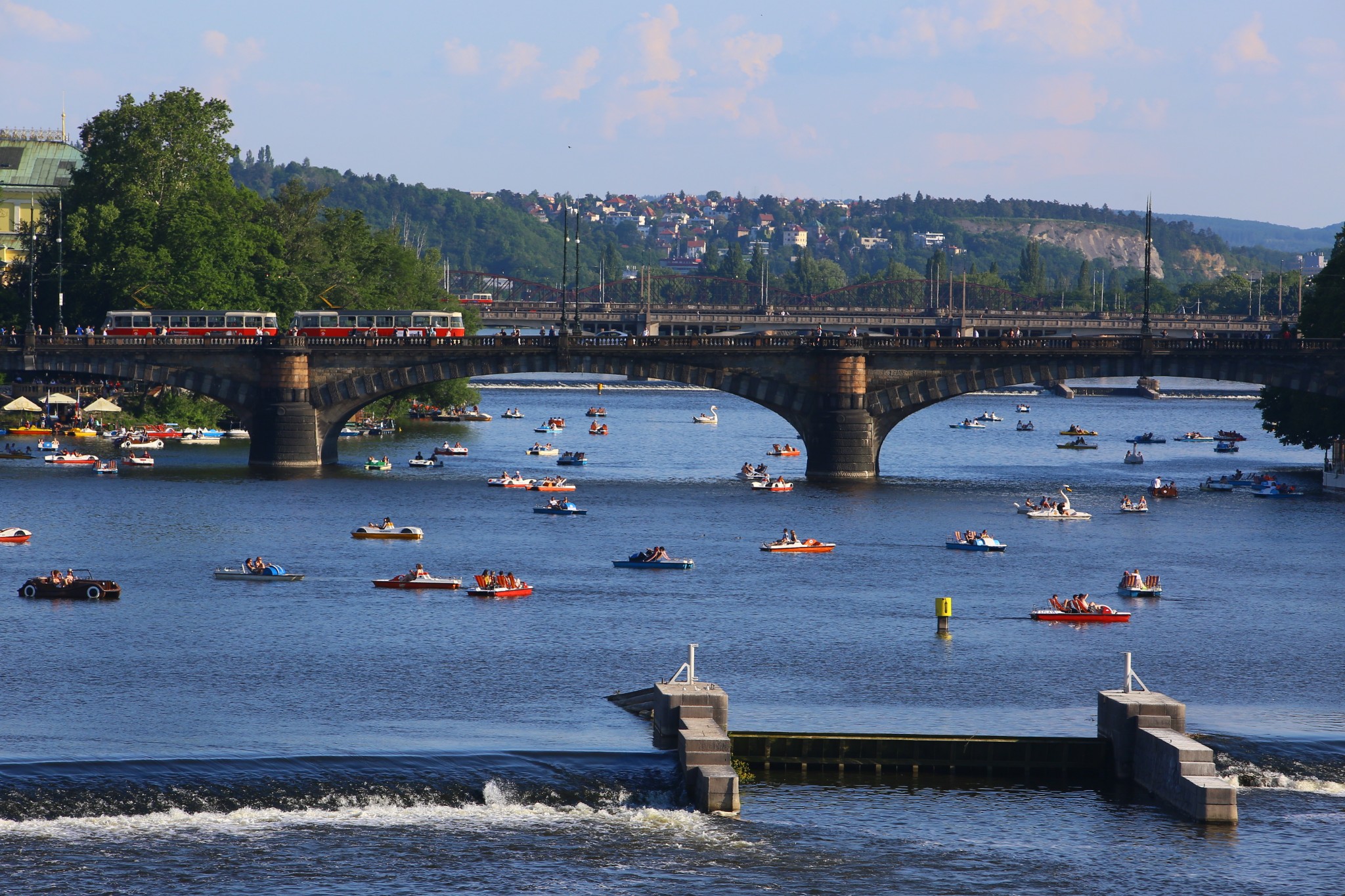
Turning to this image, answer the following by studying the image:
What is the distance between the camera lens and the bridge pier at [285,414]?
14050cm

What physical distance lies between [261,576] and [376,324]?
68.4 metres

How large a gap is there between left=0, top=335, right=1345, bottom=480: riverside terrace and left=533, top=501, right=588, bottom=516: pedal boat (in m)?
17.9

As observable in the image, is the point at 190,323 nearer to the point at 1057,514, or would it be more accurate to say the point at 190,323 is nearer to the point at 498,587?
the point at 498,587

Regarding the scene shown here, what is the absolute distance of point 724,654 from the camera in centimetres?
7550

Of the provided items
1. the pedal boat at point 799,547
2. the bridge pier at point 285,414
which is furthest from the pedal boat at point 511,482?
the pedal boat at point 799,547

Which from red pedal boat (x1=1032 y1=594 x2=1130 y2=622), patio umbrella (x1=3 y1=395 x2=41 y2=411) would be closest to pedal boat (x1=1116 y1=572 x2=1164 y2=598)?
red pedal boat (x1=1032 y1=594 x2=1130 y2=622)

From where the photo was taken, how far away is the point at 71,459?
14762 centimetres

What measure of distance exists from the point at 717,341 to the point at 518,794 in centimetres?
9213

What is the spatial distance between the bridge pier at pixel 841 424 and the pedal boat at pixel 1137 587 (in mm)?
46325

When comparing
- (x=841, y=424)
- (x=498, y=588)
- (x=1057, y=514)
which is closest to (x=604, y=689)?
(x=498, y=588)

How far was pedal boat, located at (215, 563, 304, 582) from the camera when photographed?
92438mm

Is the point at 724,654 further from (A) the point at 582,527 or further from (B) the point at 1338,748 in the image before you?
(A) the point at 582,527

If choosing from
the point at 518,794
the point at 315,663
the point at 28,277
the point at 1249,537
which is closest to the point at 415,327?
the point at 28,277

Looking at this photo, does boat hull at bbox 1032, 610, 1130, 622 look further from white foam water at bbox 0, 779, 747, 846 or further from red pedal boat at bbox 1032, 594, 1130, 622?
white foam water at bbox 0, 779, 747, 846
